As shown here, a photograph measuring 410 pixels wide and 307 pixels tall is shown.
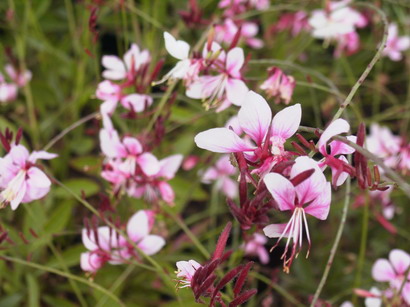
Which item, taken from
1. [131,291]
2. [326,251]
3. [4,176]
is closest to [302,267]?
[326,251]

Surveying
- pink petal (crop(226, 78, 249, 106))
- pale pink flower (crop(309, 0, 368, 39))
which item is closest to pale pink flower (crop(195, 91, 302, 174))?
pink petal (crop(226, 78, 249, 106))

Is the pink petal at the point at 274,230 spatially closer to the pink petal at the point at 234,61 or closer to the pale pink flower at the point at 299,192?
the pale pink flower at the point at 299,192

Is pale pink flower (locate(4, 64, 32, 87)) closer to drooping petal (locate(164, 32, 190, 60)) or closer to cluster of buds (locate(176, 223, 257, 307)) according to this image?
drooping petal (locate(164, 32, 190, 60))

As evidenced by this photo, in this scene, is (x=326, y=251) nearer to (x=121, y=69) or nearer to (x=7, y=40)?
(x=121, y=69)

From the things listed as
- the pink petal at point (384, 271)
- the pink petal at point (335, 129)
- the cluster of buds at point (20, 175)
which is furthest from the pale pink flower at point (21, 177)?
the pink petal at point (384, 271)

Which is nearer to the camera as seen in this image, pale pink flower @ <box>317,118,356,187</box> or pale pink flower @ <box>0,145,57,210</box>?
pale pink flower @ <box>317,118,356,187</box>

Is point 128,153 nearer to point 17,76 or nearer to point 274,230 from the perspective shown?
point 274,230
